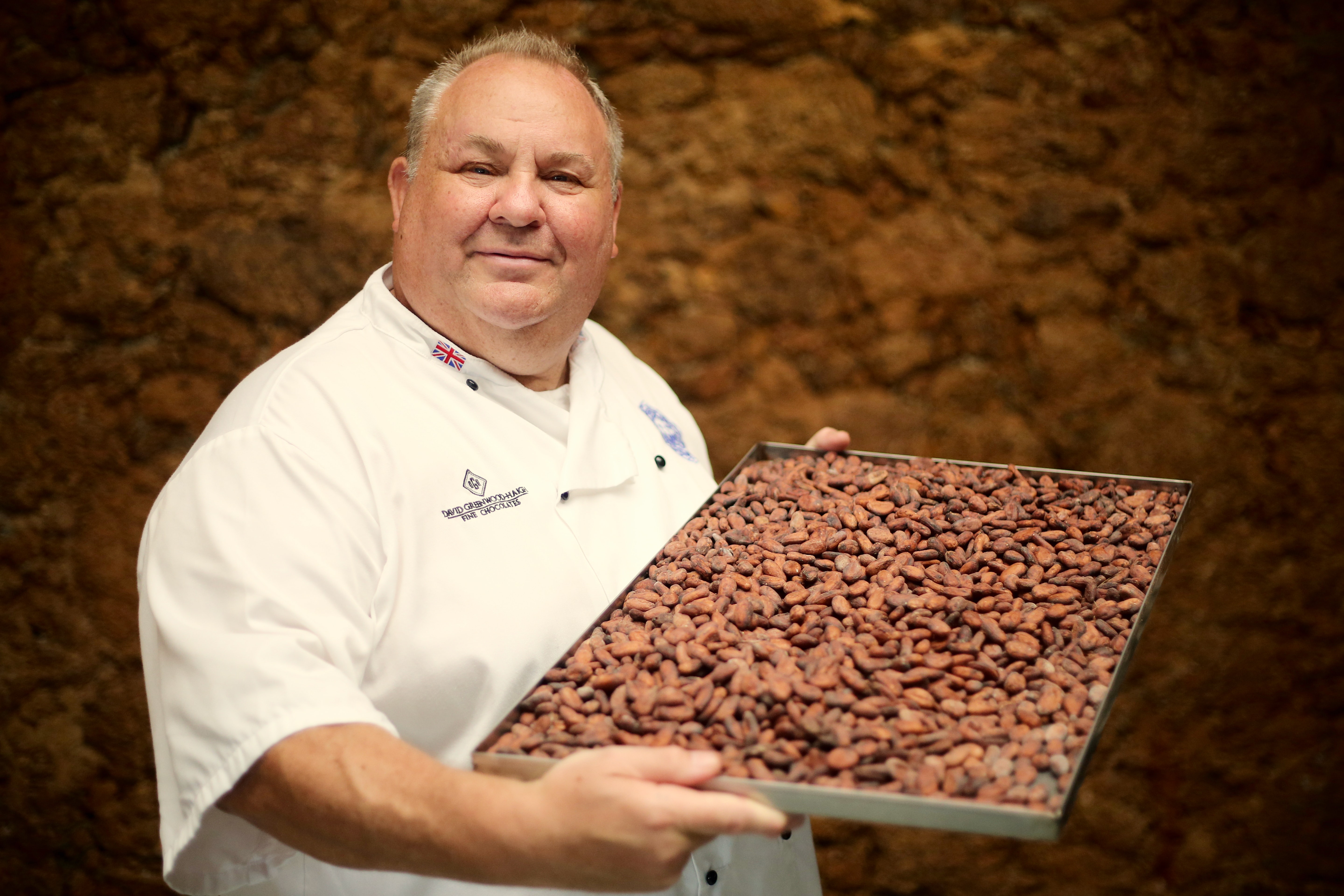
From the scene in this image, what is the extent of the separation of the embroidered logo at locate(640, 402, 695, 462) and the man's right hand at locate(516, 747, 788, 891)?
0.99 metres

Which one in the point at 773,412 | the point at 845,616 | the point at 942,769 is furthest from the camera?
the point at 773,412

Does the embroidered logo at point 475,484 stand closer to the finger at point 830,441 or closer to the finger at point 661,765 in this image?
the finger at point 661,765

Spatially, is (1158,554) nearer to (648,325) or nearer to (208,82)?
(648,325)

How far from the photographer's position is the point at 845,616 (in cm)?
127

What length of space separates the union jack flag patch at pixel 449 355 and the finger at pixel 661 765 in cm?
74

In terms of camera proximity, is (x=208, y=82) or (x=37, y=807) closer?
(x=208, y=82)

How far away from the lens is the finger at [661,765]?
0.99m

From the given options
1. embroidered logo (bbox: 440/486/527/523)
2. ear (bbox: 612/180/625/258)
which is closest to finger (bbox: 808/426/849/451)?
ear (bbox: 612/180/625/258)

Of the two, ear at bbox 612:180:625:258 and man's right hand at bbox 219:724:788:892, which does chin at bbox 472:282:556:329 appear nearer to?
ear at bbox 612:180:625:258

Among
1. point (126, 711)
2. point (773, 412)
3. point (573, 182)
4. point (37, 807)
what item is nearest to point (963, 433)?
point (773, 412)

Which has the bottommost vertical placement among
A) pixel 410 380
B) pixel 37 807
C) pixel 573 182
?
pixel 37 807

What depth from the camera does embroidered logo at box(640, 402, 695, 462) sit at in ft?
6.48

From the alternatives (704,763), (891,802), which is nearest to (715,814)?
(704,763)

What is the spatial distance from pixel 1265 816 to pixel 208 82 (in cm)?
312
